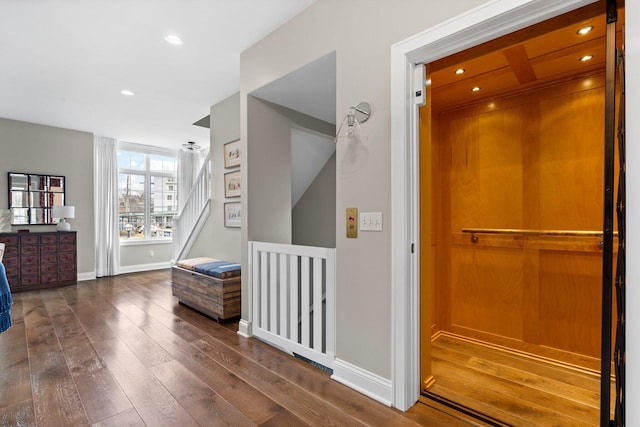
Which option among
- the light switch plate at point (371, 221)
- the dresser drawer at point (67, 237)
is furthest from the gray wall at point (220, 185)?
the dresser drawer at point (67, 237)

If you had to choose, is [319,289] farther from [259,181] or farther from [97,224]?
[97,224]

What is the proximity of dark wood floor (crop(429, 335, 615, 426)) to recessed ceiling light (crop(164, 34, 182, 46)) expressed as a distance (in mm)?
3388

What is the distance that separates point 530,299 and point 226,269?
2807mm

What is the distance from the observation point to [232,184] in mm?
3936

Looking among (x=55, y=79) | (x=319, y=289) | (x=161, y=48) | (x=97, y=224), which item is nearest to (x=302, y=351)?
(x=319, y=289)

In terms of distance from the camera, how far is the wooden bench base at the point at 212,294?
3.22m

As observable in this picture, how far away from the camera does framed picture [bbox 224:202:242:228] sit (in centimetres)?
386

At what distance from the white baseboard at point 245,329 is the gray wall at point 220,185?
44.6 inches

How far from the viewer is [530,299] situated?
248 cm

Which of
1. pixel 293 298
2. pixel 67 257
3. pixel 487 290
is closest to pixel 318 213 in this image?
pixel 293 298

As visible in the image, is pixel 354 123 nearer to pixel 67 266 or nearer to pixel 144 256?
pixel 67 266

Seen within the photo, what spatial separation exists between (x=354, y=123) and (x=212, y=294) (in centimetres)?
238

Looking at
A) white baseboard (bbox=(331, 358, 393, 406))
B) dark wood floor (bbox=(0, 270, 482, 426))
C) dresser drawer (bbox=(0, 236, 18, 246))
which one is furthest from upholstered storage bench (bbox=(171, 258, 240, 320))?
dresser drawer (bbox=(0, 236, 18, 246))

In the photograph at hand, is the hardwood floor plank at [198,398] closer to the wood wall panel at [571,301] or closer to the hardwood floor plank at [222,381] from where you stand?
the hardwood floor plank at [222,381]
